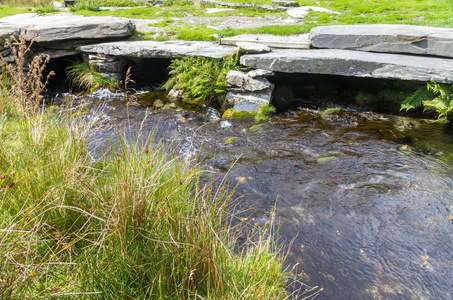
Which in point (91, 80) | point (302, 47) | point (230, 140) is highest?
point (302, 47)

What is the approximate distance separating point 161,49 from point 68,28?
117 inches

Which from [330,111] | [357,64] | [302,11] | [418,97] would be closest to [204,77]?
[330,111]

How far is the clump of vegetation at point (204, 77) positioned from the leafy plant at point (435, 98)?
418 cm

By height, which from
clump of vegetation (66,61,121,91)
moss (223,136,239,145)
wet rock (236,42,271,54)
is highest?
wet rock (236,42,271,54)

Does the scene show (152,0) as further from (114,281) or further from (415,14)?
(114,281)

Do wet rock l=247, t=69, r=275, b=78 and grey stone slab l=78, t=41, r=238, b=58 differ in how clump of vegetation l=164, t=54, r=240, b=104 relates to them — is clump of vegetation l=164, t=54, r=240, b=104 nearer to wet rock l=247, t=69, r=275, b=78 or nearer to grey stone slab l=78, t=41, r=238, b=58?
grey stone slab l=78, t=41, r=238, b=58

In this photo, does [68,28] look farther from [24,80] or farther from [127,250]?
[127,250]

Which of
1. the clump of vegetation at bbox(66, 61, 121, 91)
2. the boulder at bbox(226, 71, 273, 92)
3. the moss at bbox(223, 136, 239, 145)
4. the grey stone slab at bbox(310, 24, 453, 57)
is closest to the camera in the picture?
the moss at bbox(223, 136, 239, 145)

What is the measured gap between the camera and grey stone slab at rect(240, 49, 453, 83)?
21.9 ft

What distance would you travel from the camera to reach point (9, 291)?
180 centimetres

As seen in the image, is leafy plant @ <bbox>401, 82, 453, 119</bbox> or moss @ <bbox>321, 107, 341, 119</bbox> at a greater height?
leafy plant @ <bbox>401, 82, 453, 119</bbox>

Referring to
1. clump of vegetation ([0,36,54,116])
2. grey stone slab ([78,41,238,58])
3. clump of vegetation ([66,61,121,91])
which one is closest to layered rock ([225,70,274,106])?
grey stone slab ([78,41,238,58])

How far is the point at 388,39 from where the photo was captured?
7.69 meters

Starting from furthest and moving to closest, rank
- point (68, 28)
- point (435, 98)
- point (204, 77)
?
1. point (68, 28)
2. point (204, 77)
3. point (435, 98)
